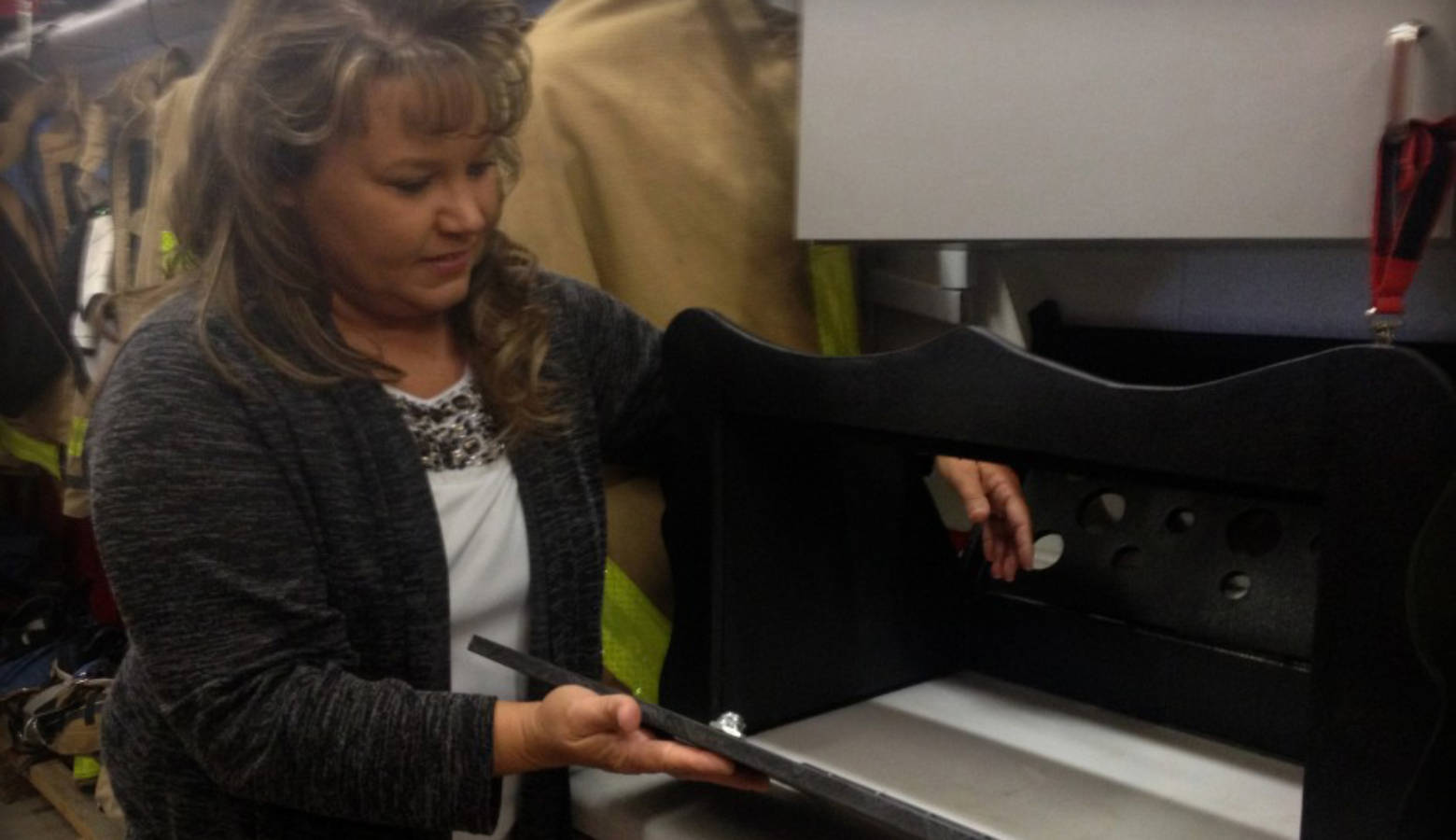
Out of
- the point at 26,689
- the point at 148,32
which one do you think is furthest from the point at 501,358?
the point at 26,689

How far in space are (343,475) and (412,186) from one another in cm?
18

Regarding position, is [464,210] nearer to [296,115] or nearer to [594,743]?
[296,115]

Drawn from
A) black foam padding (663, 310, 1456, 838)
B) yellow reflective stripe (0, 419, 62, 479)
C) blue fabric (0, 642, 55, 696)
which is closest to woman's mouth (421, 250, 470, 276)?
black foam padding (663, 310, 1456, 838)

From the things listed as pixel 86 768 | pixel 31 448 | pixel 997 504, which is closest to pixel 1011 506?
pixel 997 504

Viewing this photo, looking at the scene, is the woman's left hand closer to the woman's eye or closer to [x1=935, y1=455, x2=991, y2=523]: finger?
[x1=935, y1=455, x2=991, y2=523]: finger

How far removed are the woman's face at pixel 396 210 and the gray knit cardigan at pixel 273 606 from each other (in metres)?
0.07

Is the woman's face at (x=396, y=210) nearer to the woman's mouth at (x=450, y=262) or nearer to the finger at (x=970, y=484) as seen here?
the woman's mouth at (x=450, y=262)

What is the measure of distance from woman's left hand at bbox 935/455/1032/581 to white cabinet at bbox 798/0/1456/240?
163mm

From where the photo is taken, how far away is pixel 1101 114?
0.67 meters

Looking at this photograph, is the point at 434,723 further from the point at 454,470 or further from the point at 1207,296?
the point at 1207,296

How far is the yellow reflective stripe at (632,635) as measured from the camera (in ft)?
2.90

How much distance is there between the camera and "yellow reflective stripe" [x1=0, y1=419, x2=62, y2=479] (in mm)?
2023

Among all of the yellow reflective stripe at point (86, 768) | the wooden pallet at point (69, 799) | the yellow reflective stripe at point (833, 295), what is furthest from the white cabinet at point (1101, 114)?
the yellow reflective stripe at point (86, 768)

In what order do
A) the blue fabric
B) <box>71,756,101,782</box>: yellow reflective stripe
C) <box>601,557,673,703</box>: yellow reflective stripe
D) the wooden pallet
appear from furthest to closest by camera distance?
the blue fabric < <box>71,756,101,782</box>: yellow reflective stripe < the wooden pallet < <box>601,557,673,703</box>: yellow reflective stripe
